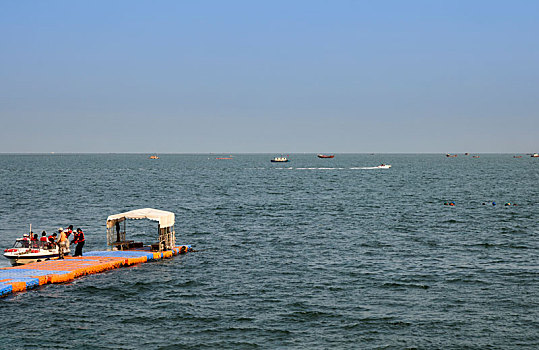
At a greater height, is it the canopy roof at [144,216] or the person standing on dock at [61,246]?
the canopy roof at [144,216]

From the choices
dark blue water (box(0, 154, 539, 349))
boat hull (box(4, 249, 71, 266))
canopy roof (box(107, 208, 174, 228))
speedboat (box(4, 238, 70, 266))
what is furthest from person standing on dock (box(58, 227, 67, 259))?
dark blue water (box(0, 154, 539, 349))

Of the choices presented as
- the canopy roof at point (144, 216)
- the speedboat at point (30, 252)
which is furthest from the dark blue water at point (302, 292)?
the speedboat at point (30, 252)

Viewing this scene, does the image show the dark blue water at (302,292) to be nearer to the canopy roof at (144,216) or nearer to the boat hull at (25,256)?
the canopy roof at (144,216)

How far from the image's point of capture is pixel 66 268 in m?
37.9

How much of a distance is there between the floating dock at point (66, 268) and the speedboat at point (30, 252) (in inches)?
46.6

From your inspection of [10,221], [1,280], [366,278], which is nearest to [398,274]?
[366,278]

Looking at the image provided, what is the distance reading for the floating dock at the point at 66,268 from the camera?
111ft

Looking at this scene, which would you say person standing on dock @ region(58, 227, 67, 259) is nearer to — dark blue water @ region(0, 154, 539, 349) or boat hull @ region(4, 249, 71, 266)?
boat hull @ region(4, 249, 71, 266)

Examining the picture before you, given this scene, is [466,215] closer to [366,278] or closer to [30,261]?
[366,278]

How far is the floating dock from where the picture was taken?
3394 centimetres

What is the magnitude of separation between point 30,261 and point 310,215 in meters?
43.0

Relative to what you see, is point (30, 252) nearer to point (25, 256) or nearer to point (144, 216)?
point (25, 256)

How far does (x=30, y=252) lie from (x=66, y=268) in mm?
4792

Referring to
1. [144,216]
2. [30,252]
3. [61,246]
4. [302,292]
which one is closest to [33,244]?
[30,252]
